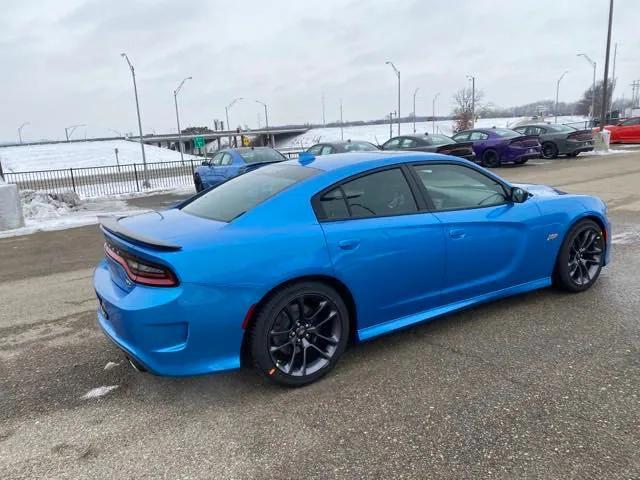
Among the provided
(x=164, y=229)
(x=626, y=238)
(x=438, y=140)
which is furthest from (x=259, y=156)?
(x=164, y=229)

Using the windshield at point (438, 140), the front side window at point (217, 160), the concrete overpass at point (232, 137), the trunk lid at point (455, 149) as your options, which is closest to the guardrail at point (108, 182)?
the front side window at point (217, 160)

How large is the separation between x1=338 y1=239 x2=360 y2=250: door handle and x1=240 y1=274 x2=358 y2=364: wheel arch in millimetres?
218

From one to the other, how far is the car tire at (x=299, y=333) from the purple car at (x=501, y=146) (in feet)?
58.3

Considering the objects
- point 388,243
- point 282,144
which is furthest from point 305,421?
point 282,144

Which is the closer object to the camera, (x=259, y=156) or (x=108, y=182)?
(x=259, y=156)

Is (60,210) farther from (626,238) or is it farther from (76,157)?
(76,157)

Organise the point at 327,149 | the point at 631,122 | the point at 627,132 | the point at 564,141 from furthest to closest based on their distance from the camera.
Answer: the point at 631,122 → the point at 627,132 → the point at 564,141 → the point at 327,149

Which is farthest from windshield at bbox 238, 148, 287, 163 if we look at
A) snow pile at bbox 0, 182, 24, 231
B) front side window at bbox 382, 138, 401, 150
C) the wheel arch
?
the wheel arch

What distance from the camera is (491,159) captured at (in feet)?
65.8

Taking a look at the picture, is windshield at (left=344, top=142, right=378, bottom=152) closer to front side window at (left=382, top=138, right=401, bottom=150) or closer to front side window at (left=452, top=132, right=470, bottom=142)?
front side window at (left=382, top=138, right=401, bottom=150)

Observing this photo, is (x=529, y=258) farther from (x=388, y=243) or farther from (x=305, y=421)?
(x=305, y=421)

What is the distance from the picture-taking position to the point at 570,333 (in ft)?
13.0

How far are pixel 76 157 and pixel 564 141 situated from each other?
58.6 meters

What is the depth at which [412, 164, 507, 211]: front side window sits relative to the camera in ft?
13.0
